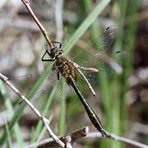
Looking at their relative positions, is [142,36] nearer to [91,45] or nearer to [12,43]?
[12,43]

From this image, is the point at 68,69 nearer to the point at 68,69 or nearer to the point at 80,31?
the point at 68,69

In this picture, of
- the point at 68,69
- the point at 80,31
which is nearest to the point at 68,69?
the point at 68,69

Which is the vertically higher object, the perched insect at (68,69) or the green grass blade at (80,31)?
the green grass blade at (80,31)

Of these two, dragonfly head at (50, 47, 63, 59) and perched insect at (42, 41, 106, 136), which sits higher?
dragonfly head at (50, 47, 63, 59)

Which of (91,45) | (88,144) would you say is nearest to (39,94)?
(91,45)

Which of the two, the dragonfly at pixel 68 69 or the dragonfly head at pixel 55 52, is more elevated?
the dragonfly head at pixel 55 52

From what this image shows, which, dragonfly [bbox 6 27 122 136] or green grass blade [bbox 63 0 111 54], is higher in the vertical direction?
green grass blade [bbox 63 0 111 54]

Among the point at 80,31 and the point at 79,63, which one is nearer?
the point at 80,31

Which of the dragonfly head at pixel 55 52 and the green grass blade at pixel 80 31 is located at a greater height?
the green grass blade at pixel 80 31
